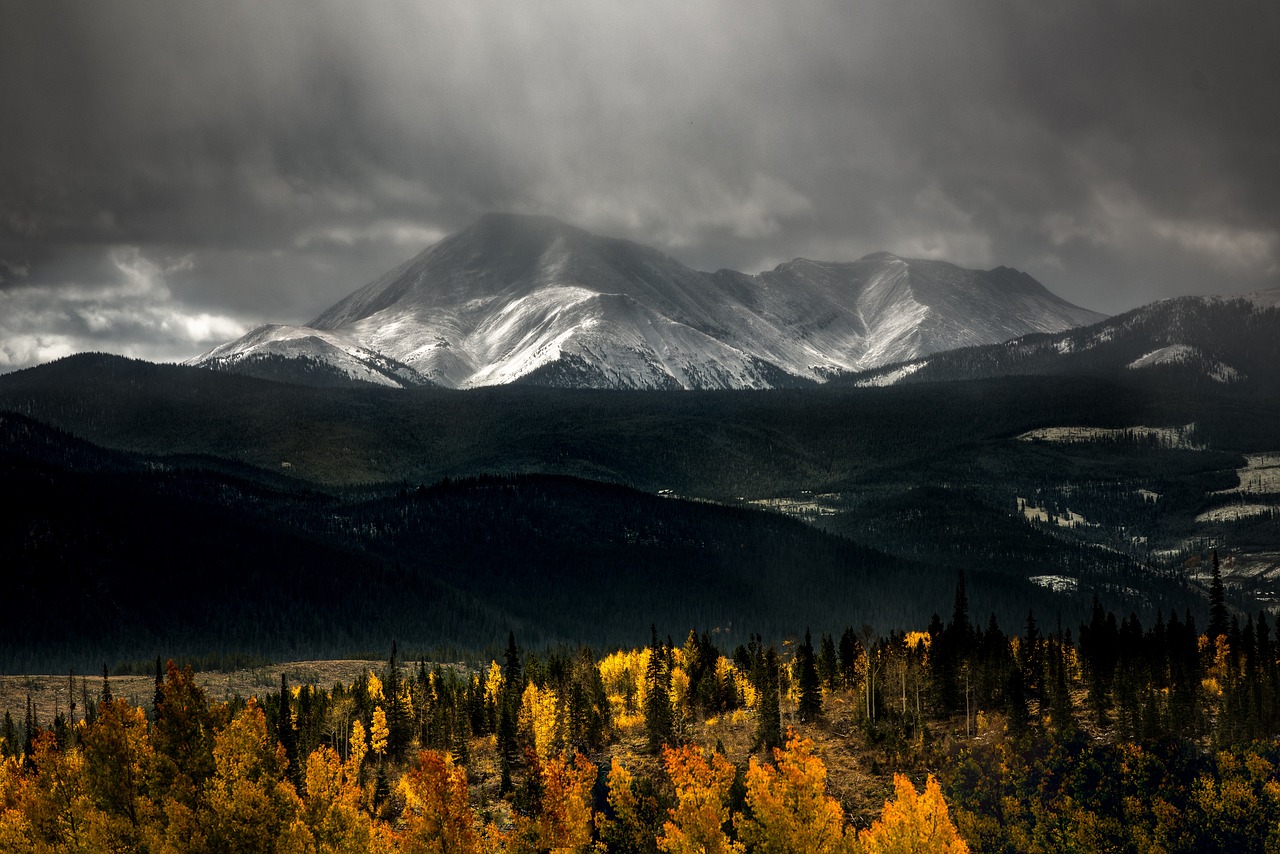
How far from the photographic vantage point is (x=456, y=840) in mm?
65188

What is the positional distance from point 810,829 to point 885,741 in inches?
1481

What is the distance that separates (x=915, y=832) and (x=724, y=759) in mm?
20503

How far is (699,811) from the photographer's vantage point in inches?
3270

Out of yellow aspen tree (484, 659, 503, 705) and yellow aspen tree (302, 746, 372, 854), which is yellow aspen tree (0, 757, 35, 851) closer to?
yellow aspen tree (302, 746, 372, 854)

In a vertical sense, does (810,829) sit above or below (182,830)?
below

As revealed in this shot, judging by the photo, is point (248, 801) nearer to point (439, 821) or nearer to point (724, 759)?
point (439, 821)

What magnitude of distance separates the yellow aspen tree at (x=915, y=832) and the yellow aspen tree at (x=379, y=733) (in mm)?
70703

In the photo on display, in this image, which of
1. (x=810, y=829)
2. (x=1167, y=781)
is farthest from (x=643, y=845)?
(x=1167, y=781)

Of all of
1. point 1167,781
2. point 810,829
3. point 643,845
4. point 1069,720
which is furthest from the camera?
point 1069,720

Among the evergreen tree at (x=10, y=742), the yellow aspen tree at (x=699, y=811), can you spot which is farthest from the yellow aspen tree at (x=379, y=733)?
the yellow aspen tree at (x=699, y=811)

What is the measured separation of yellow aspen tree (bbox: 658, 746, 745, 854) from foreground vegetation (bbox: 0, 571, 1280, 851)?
11.3 inches

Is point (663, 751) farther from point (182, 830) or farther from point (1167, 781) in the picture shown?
point (182, 830)

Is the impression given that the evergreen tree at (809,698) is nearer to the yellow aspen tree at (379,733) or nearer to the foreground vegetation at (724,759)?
the foreground vegetation at (724,759)

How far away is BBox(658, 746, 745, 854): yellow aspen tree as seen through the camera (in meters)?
81.2
